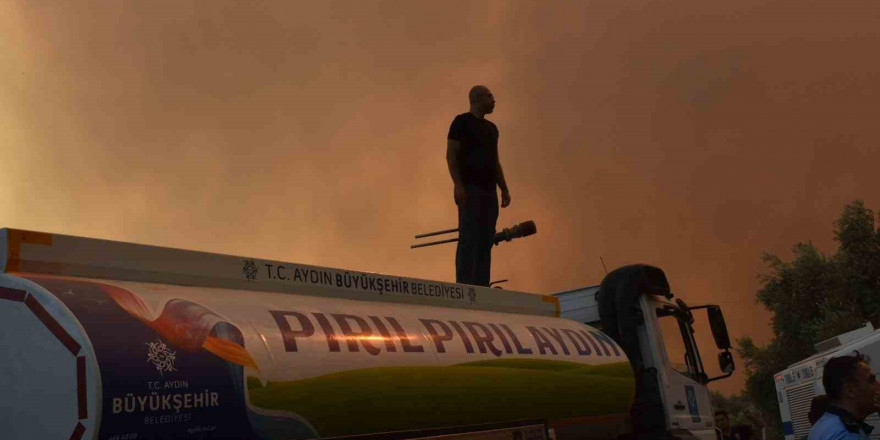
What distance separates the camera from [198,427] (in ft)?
15.6

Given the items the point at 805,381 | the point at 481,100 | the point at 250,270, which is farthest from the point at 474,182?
the point at 805,381

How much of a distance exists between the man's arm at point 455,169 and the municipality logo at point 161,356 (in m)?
5.88

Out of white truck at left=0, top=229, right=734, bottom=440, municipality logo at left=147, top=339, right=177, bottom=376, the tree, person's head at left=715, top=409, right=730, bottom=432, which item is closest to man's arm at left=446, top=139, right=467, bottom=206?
white truck at left=0, top=229, right=734, bottom=440

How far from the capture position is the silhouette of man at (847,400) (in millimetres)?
5289

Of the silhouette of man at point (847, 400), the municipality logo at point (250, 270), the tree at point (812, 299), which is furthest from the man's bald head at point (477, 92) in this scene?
the tree at point (812, 299)

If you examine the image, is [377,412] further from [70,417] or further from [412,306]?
[70,417]

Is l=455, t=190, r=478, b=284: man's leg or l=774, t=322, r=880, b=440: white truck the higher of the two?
l=455, t=190, r=478, b=284: man's leg

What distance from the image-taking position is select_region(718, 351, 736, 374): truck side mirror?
973cm

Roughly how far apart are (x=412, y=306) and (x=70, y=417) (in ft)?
9.74

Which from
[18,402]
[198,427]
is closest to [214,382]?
[198,427]

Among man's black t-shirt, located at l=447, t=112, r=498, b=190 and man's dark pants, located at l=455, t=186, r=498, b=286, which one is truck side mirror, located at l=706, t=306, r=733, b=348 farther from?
man's black t-shirt, located at l=447, t=112, r=498, b=190

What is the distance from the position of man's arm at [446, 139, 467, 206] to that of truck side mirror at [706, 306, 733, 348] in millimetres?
2891

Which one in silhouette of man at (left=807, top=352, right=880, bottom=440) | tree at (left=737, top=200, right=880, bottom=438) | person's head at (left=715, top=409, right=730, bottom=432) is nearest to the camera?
silhouette of man at (left=807, top=352, right=880, bottom=440)

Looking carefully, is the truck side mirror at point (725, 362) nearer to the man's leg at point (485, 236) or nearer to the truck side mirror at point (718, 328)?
the truck side mirror at point (718, 328)
